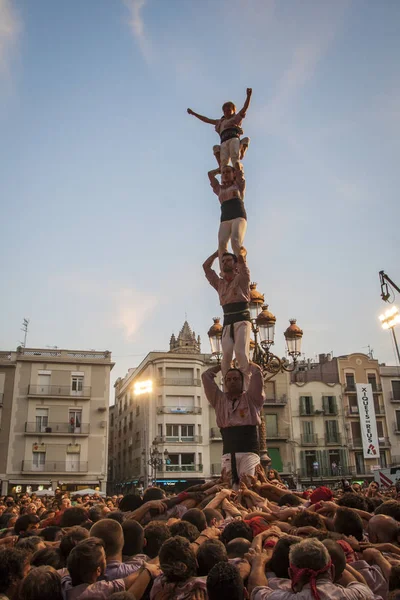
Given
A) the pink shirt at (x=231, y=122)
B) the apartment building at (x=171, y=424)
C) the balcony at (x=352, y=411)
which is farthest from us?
the balcony at (x=352, y=411)

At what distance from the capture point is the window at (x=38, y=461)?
37612 mm

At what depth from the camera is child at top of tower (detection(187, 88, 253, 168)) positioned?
10.6m

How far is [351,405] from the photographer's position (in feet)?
153

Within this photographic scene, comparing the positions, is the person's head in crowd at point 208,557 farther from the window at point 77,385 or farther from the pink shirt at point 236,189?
the window at point 77,385

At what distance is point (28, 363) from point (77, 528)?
37.4 metres

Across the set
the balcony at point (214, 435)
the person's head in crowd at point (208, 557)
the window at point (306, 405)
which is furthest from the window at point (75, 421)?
the person's head in crowd at point (208, 557)

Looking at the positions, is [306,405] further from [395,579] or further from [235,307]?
[395,579]

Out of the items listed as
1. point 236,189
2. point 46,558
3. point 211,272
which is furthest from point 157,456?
point 46,558

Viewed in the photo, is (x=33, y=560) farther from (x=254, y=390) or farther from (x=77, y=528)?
(x=254, y=390)

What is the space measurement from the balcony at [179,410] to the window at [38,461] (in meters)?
9.47

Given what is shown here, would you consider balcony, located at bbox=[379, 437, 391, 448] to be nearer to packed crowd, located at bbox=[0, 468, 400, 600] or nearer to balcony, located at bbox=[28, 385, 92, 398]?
balcony, located at bbox=[28, 385, 92, 398]

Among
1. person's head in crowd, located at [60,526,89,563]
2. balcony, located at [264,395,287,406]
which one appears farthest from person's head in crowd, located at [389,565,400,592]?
balcony, located at [264,395,287,406]

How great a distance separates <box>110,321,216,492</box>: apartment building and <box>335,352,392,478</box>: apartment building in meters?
11.5

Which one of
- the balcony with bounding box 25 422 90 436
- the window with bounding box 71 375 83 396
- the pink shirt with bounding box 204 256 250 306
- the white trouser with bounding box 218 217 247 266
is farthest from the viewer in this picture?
the window with bounding box 71 375 83 396
